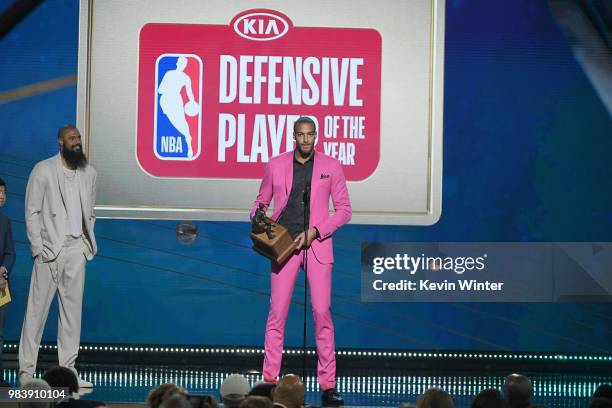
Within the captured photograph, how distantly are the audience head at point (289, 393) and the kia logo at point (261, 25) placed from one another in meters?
4.06

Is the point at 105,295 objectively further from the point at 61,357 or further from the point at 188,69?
the point at 188,69

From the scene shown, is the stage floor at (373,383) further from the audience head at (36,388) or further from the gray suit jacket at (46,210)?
the audience head at (36,388)

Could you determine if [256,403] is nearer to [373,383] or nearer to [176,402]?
[176,402]

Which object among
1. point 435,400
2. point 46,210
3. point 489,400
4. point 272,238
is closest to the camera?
point 435,400

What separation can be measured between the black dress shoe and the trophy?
0.85m

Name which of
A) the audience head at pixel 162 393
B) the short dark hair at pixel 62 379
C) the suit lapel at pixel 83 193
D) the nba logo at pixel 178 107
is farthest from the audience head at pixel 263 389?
the nba logo at pixel 178 107

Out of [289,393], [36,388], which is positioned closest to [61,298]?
[36,388]

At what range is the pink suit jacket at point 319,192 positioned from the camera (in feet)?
23.4

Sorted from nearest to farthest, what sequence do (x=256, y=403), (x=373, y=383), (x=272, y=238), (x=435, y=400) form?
(x=256, y=403) < (x=435, y=400) < (x=272, y=238) < (x=373, y=383)

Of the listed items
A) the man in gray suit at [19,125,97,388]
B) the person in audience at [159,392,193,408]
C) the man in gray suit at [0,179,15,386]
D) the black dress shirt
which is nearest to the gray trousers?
the man in gray suit at [19,125,97,388]

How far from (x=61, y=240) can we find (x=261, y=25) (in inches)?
91.6

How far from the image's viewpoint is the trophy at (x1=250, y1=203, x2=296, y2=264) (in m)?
6.97

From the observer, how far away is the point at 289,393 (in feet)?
16.9

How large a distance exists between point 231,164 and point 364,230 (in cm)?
111
